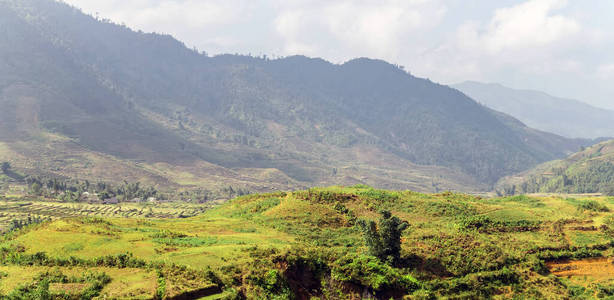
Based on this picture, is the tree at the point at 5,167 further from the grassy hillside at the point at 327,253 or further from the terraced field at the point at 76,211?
the grassy hillside at the point at 327,253

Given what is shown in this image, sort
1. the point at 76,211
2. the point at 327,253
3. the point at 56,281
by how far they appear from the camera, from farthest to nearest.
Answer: the point at 76,211, the point at 327,253, the point at 56,281

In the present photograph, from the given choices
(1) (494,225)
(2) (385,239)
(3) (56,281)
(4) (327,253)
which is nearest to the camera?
(3) (56,281)

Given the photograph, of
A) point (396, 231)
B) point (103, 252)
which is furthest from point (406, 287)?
point (103, 252)

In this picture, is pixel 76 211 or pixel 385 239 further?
pixel 76 211

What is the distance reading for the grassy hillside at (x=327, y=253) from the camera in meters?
28.1

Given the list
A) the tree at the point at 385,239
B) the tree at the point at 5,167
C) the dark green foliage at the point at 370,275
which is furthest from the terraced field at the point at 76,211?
the dark green foliage at the point at 370,275

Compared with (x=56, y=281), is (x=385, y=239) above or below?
above

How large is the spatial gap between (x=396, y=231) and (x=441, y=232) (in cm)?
1132

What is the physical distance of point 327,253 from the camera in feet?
111

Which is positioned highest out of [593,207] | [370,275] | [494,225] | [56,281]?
[593,207]

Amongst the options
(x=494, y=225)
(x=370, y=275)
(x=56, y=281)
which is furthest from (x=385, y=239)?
(x=56, y=281)

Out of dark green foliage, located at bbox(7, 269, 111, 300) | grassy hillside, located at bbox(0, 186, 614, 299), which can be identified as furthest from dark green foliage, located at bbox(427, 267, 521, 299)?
dark green foliage, located at bbox(7, 269, 111, 300)

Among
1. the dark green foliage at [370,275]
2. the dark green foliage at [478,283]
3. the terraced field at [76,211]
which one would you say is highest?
the dark green foliage at [370,275]

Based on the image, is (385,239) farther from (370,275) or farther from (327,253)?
(327,253)
